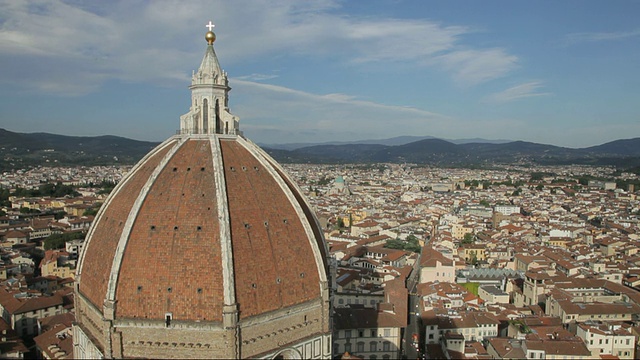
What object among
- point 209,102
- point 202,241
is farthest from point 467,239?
point 202,241

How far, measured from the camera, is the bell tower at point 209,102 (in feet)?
58.6

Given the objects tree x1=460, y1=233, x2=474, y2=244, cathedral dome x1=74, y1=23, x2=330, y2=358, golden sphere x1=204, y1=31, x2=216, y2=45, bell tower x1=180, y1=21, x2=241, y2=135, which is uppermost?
golden sphere x1=204, y1=31, x2=216, y2=45

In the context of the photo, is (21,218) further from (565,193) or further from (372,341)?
(565,193)

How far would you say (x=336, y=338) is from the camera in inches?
1132

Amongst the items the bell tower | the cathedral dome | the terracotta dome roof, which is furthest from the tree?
the bell tower

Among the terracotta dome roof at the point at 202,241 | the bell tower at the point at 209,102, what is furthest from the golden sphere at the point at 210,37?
the terracotta dome roof at the point at 202,241

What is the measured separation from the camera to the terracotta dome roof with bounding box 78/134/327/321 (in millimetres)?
14672

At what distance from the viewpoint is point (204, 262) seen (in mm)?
14734

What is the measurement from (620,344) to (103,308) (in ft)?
94.9

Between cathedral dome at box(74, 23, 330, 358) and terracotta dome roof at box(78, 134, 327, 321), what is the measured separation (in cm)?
3

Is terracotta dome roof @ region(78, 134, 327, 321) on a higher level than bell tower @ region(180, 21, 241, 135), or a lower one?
lower

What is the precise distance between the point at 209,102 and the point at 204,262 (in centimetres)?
593

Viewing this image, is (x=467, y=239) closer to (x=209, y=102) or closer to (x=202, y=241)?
(x=209, y=102)

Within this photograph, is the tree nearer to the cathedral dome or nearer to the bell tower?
the cathedral dome
